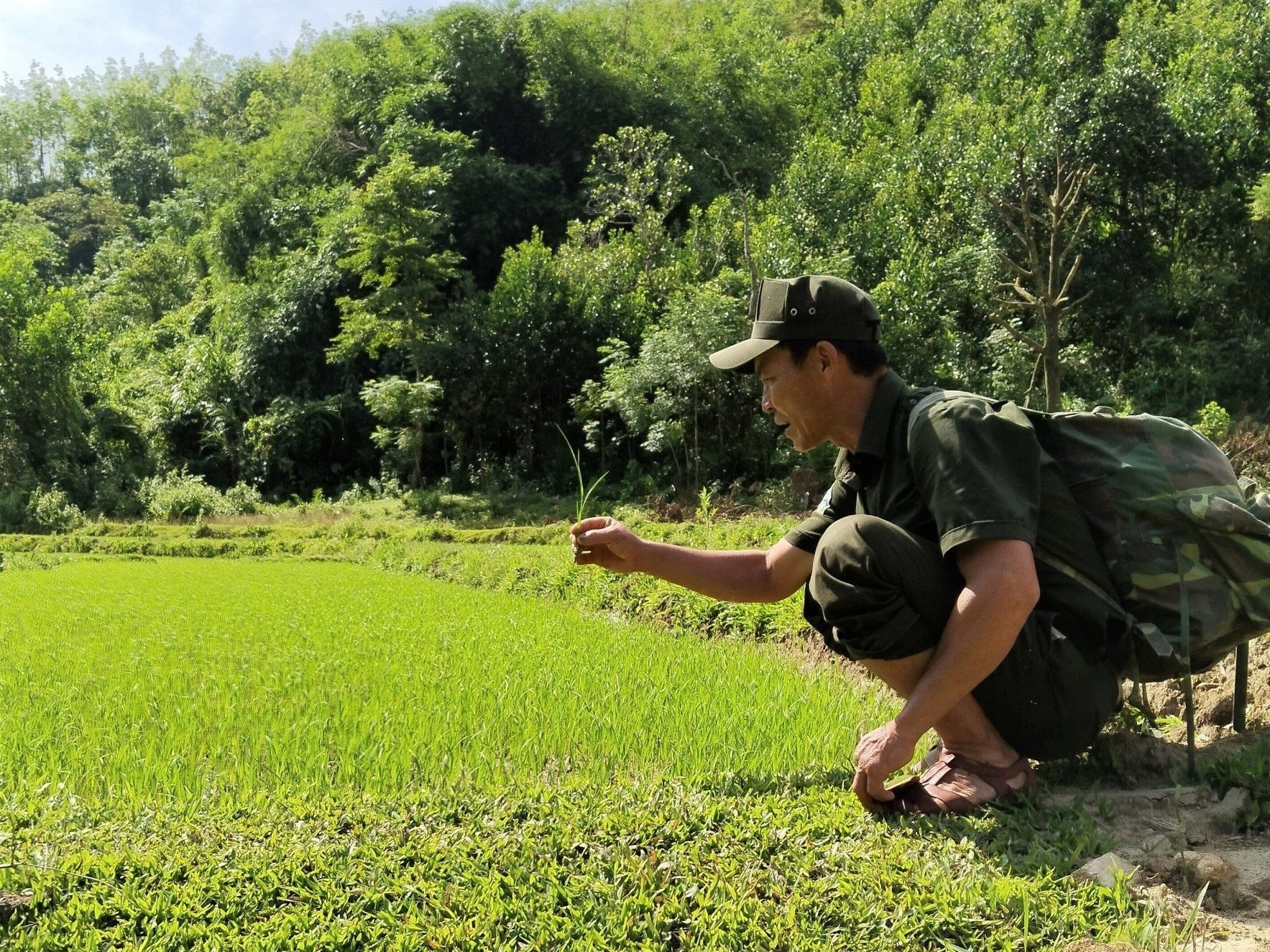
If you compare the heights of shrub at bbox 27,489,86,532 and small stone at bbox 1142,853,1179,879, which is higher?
small stone at bbox 1142,853,1179,879

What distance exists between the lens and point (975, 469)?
181 centimetres

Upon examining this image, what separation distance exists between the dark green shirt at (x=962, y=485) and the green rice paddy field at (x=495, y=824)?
0.55 meters

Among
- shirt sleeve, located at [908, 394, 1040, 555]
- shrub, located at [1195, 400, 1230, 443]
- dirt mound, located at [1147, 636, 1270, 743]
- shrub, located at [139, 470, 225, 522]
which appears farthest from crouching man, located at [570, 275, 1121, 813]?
shrub, located at [139, 470, 225, 522]

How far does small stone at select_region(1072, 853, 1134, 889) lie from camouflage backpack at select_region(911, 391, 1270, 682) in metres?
0.46

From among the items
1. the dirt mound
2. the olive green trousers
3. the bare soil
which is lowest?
the dirt mound

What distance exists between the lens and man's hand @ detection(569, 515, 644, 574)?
2.41 meters

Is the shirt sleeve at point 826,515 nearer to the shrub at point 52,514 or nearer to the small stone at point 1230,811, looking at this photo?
the small stone at point 1230,811

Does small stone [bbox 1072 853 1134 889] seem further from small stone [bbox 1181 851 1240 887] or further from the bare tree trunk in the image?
the bare tree trunk

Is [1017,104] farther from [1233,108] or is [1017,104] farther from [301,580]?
[301,580]

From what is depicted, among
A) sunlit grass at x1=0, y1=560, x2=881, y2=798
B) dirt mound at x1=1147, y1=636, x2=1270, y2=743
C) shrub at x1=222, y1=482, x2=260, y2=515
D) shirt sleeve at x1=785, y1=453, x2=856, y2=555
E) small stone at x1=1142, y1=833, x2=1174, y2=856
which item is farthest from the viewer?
shrub at x1=222, y1=482, x2=260, y2=515

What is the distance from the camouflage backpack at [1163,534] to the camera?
2.04 metres

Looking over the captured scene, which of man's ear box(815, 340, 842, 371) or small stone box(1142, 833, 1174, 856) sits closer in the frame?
small stone box(1142, 833, 1174, 856)

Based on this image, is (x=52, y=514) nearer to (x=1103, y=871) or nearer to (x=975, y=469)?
(x=975, y=469)

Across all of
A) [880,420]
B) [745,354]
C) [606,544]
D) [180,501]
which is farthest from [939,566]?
[180,501]
